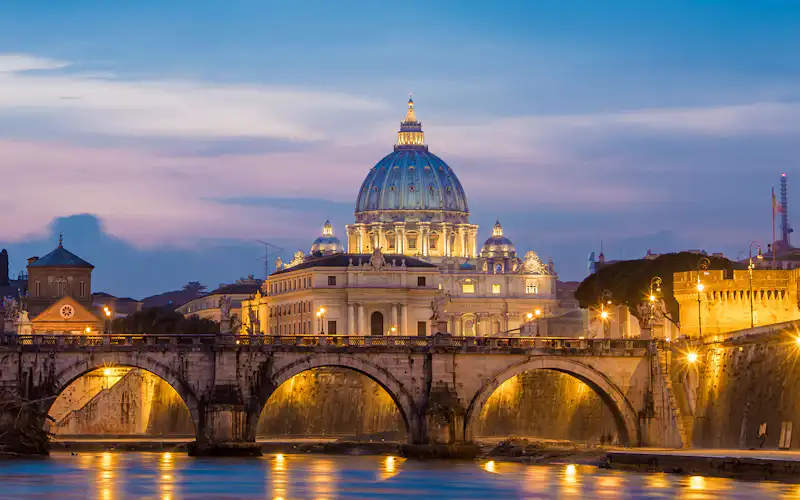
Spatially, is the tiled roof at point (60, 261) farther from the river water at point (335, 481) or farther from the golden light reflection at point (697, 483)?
the golden light reflection at point (697, 483)

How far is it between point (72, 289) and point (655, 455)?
11089cm

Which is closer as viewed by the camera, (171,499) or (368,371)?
(171,499)

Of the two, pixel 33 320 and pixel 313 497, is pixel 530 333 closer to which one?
pixel 33 320

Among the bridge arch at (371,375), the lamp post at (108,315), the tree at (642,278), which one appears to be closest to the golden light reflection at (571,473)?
the bridge arch at (371,375)

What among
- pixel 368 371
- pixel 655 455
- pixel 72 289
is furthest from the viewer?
pixel 72 289

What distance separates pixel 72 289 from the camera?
182500 millimetres

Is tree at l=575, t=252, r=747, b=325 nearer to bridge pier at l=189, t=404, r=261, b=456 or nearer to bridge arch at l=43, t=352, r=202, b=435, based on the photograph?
bridge pier at l=189, t=404, r=261, b=456

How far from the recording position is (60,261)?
183000 millimetres

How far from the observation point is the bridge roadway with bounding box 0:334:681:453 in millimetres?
88812

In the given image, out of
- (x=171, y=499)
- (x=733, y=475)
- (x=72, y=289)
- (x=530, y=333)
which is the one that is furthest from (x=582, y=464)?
(x=72, y=289)

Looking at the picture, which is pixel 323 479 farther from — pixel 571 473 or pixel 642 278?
pixel 642 278

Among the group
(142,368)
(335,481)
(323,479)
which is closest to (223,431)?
(142,368)

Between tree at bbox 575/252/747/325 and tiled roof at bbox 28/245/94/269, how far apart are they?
61.3 metres

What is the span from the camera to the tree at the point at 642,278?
123 metres
